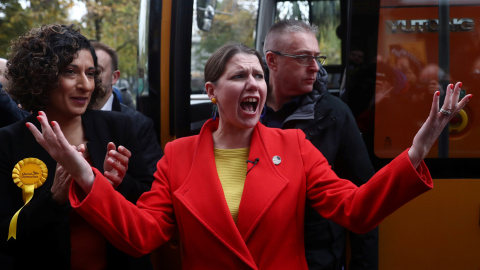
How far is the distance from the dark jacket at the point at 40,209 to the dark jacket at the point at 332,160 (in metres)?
0.87

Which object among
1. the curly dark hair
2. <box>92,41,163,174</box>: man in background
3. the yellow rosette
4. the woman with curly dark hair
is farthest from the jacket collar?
<box>92,41,163,174</box>: man in background

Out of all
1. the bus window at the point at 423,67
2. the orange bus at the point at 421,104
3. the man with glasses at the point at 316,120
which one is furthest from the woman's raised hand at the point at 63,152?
the bus window at the point at 423,67

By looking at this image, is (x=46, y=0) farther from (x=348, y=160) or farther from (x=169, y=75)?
(x=348, y=160)

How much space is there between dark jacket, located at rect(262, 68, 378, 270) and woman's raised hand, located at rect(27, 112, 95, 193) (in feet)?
3.99

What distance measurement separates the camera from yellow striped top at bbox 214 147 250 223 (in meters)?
2.31

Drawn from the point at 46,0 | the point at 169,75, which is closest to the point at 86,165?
the point at 169,75

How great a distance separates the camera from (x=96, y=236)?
2.55m

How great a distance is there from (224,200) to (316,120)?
36.0 inches

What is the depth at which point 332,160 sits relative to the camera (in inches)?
115

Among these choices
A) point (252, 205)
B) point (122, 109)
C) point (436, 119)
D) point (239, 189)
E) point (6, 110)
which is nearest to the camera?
point (436, 119)

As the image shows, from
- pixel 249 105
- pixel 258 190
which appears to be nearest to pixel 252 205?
pixel 258 190

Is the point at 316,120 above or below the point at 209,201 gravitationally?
above

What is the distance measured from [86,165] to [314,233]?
1.26 meters

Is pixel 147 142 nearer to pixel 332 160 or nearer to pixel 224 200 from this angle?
pixel 332 160
